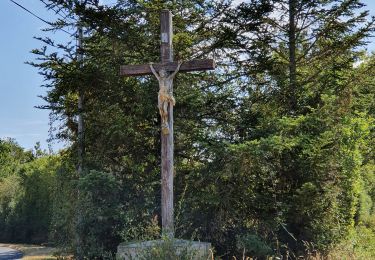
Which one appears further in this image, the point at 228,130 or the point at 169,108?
the point at 228,130

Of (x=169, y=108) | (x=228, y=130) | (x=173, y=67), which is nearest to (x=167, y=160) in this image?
(x=169, y=108)

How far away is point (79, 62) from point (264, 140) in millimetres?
5085

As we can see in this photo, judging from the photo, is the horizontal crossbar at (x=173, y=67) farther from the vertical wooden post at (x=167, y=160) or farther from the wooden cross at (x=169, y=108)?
the vertical wooden post at (x=167, y=160)

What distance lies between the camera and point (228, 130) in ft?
36.0

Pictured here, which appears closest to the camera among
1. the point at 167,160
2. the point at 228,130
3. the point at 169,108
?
the point at 167,160

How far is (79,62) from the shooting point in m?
11.0

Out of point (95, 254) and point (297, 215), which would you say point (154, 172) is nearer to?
point (95, 254)

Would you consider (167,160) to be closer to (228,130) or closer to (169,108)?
(169,108)

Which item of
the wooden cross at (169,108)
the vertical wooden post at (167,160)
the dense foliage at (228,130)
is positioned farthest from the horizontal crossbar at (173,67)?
the dense foliage at (228,130)

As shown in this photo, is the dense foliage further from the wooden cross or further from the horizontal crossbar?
the horizontal crossbar

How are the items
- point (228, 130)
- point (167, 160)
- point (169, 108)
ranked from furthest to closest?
point (228, 130), point (169, 108), point (167, 160)

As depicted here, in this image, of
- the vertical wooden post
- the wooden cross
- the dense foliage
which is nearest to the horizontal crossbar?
the wooden cross

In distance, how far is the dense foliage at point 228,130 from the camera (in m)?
9.08

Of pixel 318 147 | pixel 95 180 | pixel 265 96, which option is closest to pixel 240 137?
pixel 265 96
